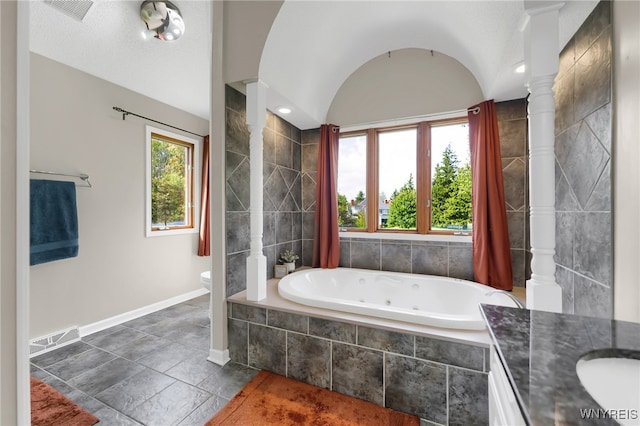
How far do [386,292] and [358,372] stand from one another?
3.31ft

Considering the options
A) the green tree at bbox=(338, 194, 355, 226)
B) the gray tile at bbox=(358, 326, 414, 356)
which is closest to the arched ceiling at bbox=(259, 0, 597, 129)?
the green tree at bbox=(338, 194, 355, 226)

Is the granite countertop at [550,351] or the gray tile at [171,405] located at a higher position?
the granite countertop at [550,351]

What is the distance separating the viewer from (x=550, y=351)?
639 mm

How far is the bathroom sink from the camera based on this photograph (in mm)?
576

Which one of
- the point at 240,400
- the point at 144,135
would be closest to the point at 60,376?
the point at 240,400

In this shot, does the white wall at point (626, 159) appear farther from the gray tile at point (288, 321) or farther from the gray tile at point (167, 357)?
the gray tile at point (167, 357)

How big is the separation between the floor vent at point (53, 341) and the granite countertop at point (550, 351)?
325 centimetres

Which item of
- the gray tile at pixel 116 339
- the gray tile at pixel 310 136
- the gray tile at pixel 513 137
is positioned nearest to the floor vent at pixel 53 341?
the gray tile at pixel 116 339

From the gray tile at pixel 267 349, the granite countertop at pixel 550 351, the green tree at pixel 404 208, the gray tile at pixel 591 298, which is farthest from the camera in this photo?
the green tree at pixel 404 208

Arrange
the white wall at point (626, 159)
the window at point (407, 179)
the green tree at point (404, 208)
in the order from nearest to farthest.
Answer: the white wall at point (626, 159) < the window at point (407, 179) < the green tree at point (404, 208)

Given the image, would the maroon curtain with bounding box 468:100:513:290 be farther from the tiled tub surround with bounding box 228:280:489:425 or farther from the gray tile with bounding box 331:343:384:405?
the gray tile with bounding box 331:343:384:405

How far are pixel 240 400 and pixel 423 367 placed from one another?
113cm

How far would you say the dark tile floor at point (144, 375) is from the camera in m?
1.56

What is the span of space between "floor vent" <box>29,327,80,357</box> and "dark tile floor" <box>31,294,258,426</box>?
6cm
